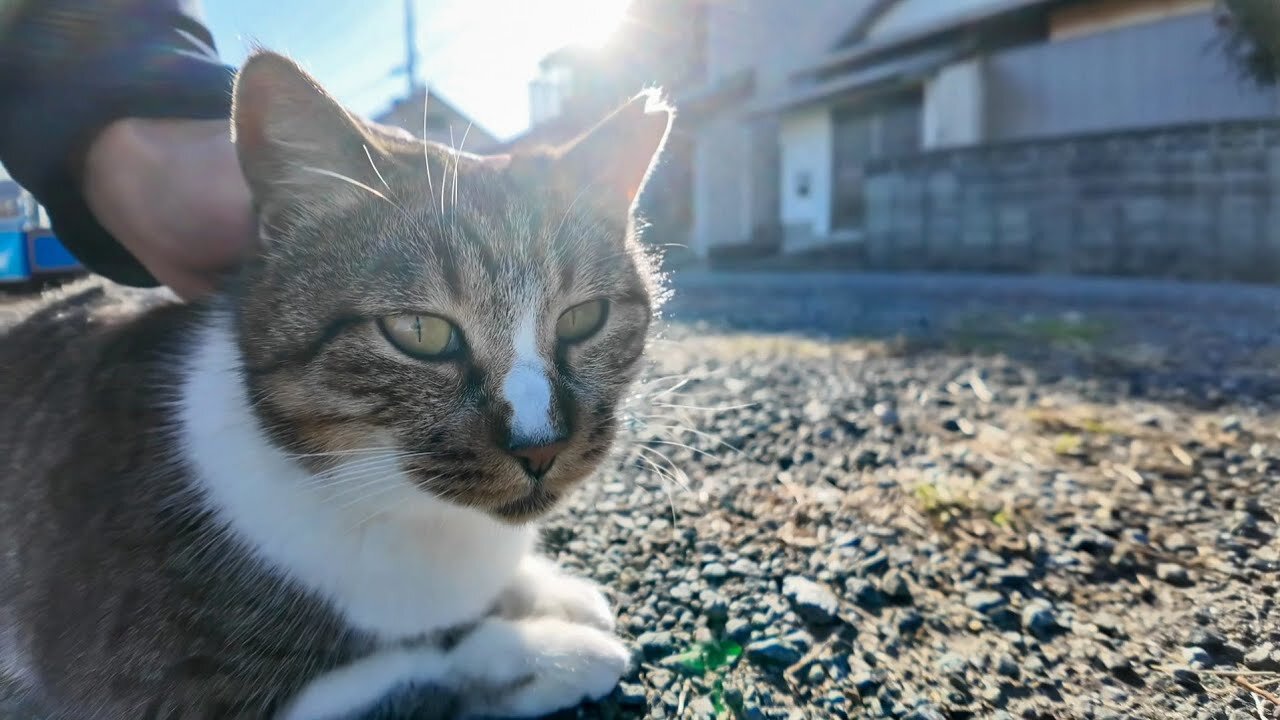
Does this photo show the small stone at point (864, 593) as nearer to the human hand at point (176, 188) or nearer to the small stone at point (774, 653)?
the small stone at point (774, 653)

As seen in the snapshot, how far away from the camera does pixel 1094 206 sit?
7.72 m

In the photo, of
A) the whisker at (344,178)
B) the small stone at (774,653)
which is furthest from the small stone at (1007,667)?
the whisker at (344,178)

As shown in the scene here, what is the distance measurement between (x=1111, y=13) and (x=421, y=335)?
1042cm

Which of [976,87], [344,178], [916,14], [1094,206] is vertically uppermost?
[916,14]

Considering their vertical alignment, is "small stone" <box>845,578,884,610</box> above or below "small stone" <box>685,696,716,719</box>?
above

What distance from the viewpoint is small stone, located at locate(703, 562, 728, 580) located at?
5.65 feet

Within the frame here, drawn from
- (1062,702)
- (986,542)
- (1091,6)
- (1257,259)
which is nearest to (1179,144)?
(1257,259)

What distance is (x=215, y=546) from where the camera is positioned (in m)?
1.27

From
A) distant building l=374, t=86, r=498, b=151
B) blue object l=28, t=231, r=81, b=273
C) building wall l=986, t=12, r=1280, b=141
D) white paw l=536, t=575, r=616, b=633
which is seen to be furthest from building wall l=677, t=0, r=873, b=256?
white paw l=536, t=575, r=616, b=633

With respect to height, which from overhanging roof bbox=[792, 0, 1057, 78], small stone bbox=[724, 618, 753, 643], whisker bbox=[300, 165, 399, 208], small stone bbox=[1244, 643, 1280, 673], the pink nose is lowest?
small stone bbox=[724, 618, 753, 643]

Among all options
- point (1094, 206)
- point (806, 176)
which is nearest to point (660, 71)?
point (806, 176)

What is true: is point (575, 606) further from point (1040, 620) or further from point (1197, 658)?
point (1197, 658)

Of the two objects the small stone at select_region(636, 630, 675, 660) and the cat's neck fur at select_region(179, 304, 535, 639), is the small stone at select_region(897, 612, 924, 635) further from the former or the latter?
the cat's neck fur at select_region(179, 304, 535, 639)

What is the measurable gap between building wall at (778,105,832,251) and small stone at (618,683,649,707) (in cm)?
1142
